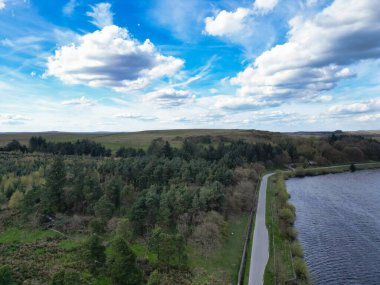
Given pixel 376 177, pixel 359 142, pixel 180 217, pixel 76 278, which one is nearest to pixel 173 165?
pixel 180 217

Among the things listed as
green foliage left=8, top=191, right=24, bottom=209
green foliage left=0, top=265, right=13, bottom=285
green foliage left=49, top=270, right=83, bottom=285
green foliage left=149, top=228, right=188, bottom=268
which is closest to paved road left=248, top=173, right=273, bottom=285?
green foliage left=149, top=228, right=188, bottom=268

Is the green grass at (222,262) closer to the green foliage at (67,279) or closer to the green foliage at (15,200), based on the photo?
the green foliage at (67,279)

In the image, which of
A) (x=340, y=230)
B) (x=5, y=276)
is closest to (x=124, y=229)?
(x=5, y=276)

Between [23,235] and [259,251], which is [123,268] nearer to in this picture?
[259,251]

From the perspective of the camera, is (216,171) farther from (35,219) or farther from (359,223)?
(35,219)

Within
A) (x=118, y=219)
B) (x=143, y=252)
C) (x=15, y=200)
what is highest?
(x=15, y=200)

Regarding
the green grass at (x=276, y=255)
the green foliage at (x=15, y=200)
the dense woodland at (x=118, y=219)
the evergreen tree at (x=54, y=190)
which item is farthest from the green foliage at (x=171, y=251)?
the green foliage at (x=15, y=200)

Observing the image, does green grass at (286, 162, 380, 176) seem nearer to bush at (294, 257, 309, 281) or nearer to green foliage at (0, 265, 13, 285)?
bush at (294, 257, 309, 281)
